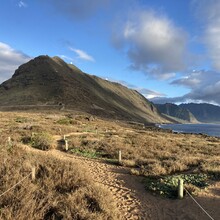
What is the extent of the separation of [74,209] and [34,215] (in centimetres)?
115

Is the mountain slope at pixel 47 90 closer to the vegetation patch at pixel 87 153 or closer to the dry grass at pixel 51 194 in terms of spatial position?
the vegetation patch at pixel 87 153

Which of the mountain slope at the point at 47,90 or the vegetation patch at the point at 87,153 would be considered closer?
the vegetation patch at the point at 87,153

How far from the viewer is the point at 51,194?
837 centimetres

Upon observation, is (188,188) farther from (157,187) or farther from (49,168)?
(49,168)

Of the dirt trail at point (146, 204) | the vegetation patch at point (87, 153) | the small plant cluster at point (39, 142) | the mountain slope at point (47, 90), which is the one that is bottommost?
the dirt trail at point (146, 204)

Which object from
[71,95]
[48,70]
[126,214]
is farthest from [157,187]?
[48,70]

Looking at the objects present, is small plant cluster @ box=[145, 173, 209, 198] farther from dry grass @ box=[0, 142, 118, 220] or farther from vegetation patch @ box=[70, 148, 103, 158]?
vegetation patch @ box=[70, 148, 103, 158]

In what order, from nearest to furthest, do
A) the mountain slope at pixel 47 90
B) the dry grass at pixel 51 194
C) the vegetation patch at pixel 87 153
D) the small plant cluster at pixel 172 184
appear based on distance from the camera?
the dry grass at pixel 51 194 → the small plant cluster at pixel 172 184 → the vegetation patch at pixel 87 153 → the mountain slope at pixel 47 90

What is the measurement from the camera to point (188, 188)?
10.8 m

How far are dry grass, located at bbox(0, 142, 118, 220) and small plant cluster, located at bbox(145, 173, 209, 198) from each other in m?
2.63

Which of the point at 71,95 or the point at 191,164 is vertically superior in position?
the point at 71,95

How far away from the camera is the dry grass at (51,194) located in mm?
7273

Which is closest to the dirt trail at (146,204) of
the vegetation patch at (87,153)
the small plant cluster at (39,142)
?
the vegetation patch at (87,153)

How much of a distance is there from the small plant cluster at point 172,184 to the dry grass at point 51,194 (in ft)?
8.64
